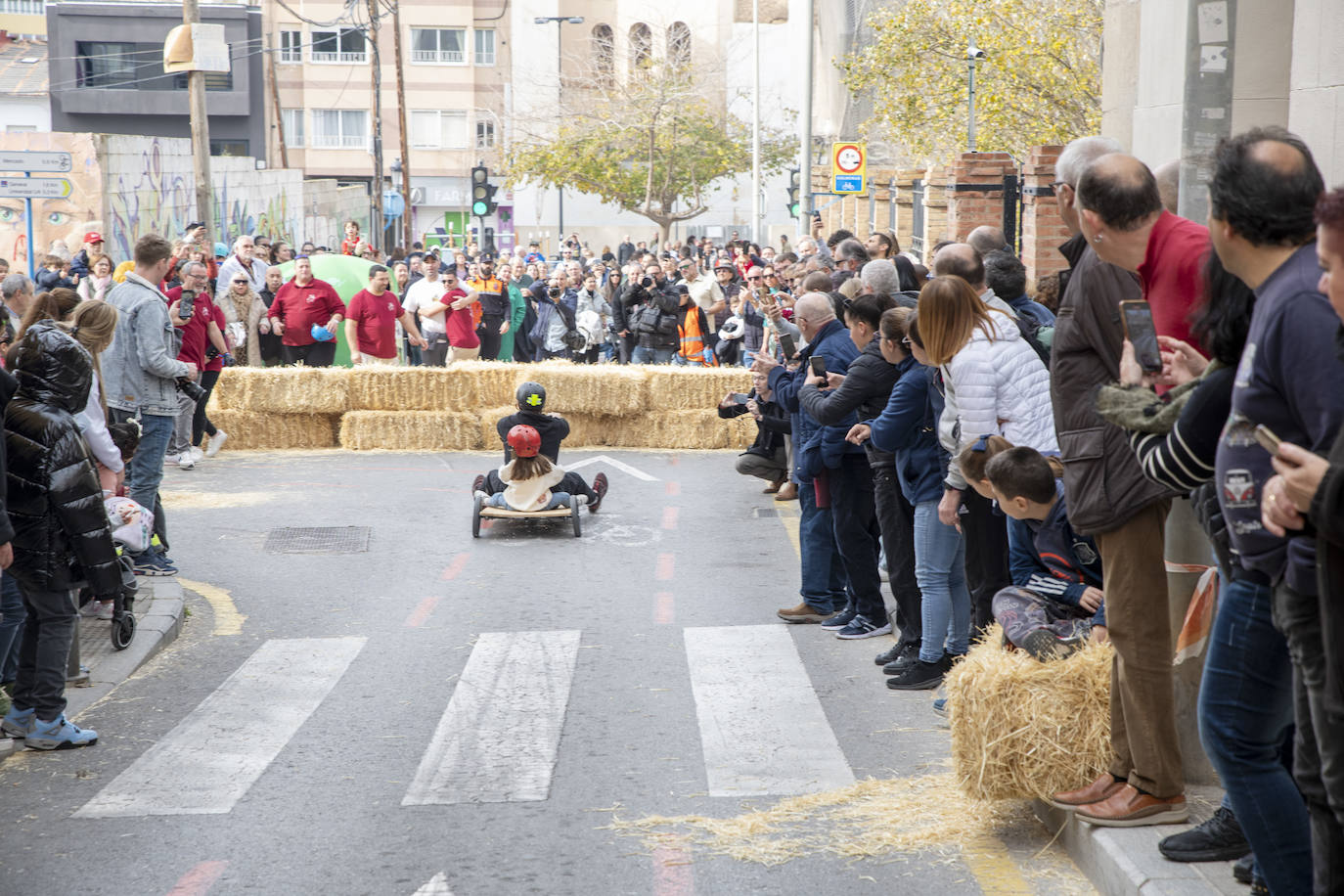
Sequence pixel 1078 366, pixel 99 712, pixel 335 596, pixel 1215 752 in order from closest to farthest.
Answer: pixel 1215 752 < pixel 1078 366 < pixel 99 712 < pixel 335 596

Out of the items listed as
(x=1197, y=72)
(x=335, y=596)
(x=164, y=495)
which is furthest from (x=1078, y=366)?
(x=164, y=495)

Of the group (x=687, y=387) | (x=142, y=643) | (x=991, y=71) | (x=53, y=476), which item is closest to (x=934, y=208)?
(x=687, y=387)

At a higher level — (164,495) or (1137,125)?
(1137,125)

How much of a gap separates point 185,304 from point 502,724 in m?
8.50

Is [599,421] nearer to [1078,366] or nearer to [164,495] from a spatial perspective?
[164,495]

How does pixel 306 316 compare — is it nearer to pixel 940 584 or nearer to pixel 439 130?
pixel 940 584

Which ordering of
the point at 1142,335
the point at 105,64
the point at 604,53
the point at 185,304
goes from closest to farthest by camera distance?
1. the point at 1142,335
2. the point at 185,304
3. the point at 105,64
4. the point at 604,53

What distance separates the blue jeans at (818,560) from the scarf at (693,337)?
12.0 m

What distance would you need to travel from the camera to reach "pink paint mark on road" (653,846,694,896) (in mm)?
5160

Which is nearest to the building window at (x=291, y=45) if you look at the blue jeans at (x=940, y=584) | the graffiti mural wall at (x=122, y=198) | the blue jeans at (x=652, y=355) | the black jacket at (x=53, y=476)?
the graffiti mural wall at (x=122, y=198)

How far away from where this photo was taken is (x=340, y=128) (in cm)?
7175

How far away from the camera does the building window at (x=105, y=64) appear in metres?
60.5

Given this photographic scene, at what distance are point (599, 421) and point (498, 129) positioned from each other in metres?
Answer: 51.0

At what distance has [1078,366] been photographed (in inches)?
205
